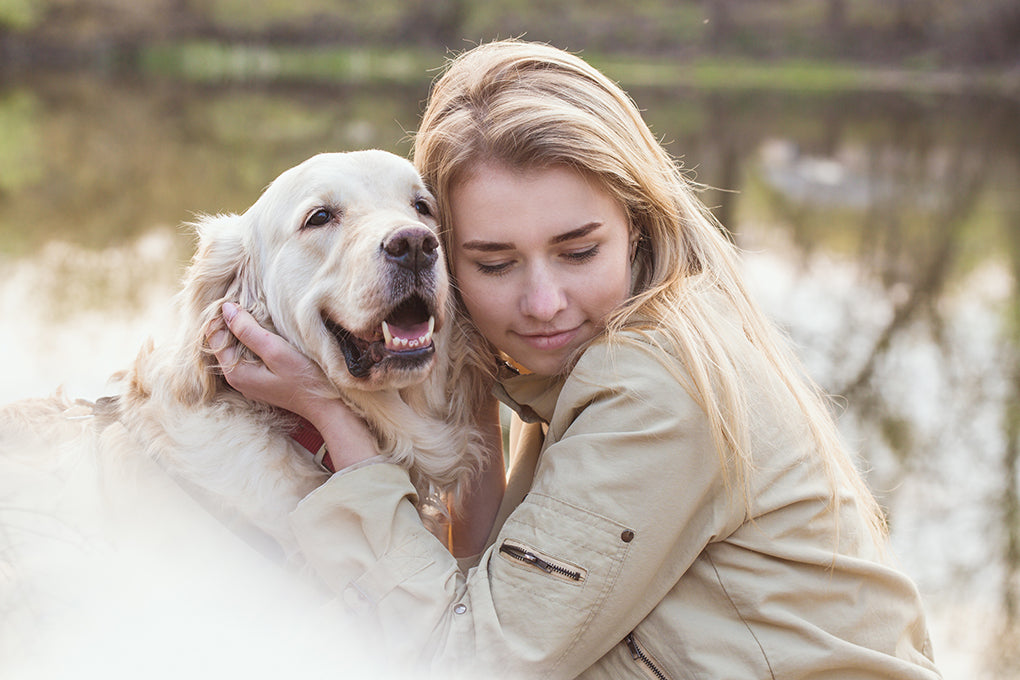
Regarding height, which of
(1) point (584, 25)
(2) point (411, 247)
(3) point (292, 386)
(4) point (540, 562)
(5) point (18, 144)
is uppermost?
(2) point (411, 247)

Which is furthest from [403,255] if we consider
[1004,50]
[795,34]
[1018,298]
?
[795,34]

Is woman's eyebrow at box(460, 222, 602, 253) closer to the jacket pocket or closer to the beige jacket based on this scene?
the beige jacket

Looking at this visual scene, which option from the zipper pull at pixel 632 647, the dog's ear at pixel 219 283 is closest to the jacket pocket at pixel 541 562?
the zipper pull at pixel 632 647

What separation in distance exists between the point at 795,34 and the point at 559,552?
4709cm

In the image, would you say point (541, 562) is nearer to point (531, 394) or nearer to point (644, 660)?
point (644, 660)

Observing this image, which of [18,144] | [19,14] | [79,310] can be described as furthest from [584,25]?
[79,310]

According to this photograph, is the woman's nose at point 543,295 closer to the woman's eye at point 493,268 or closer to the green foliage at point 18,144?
the woman's eye at point 493,268

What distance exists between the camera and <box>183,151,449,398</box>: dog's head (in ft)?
8.30

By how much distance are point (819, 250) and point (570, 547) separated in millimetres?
10082

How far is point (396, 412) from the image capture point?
2.78 metres

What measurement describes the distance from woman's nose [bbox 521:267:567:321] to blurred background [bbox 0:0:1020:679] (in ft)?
3.59

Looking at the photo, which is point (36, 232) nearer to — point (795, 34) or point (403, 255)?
point (403, 255)

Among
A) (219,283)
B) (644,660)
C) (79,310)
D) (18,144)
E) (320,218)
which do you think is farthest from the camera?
(18,144)

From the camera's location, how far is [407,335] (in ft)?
8.65
